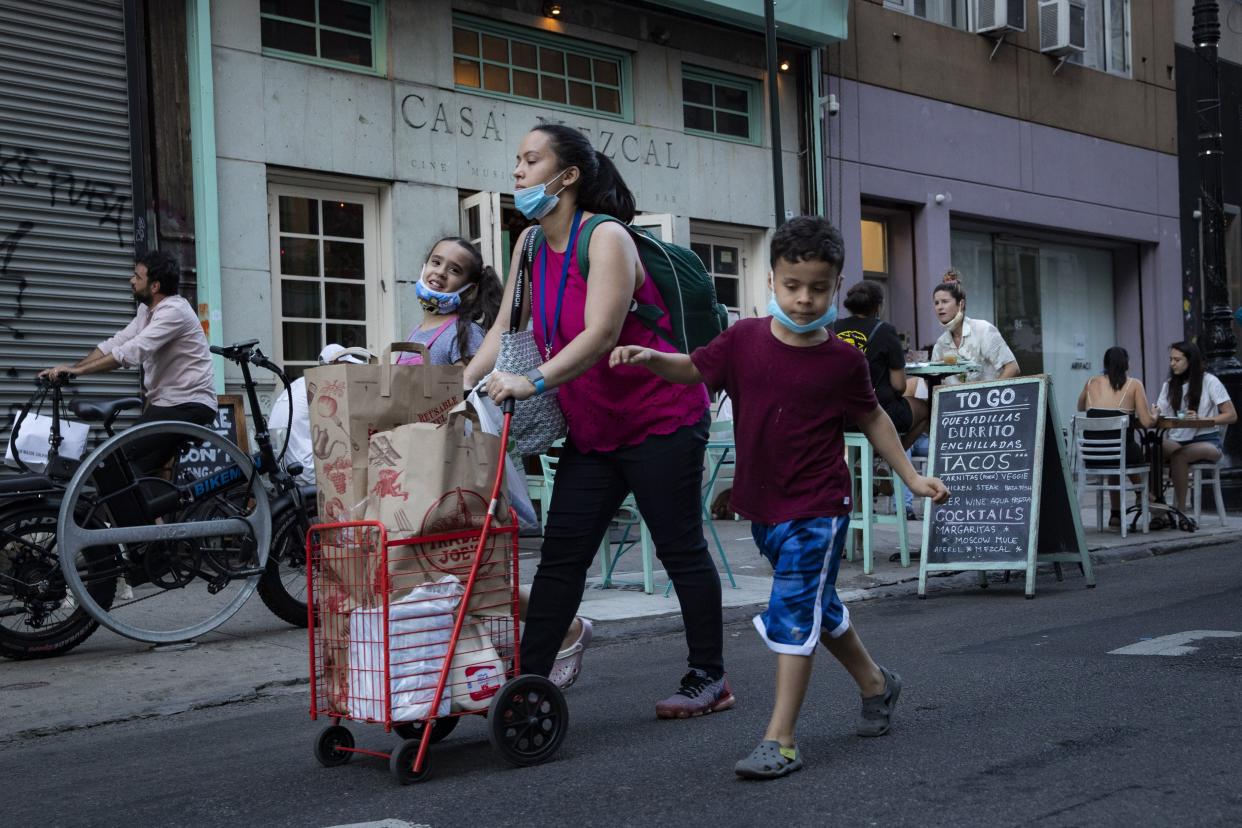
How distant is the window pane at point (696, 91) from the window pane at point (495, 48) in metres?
2.29

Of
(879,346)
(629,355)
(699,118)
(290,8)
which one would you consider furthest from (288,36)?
(629,355)

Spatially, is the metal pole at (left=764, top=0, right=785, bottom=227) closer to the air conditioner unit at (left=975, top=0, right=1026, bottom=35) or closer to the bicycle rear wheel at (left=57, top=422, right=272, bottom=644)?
the air conditioner unit at (left=975, top=0, right=1026, bottom=35)

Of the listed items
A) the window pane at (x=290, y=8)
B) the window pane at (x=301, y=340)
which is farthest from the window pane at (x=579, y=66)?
the window pane at (x=301, y=340)

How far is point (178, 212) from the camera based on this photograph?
34.2 ft

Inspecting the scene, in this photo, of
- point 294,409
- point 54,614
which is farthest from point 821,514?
point 294,409

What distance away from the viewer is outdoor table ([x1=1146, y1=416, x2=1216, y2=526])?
1199 cm

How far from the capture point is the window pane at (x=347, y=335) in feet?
38.1

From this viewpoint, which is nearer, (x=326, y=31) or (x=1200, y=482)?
(x=326, y=31)

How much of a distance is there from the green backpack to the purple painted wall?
11.3m

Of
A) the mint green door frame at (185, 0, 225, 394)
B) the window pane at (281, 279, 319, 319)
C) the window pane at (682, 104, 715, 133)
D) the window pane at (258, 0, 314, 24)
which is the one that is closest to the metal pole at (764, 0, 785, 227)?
the window pane at (682, 104, 715, 133)

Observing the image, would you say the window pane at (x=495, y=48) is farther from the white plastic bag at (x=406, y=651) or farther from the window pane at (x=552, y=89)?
the white plastic bag at (x=406, y=651)

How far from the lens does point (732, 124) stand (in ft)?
49.3

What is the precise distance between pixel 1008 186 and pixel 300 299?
10211 millimetres

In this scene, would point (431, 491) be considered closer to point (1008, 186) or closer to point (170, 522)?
point (170, 522)
